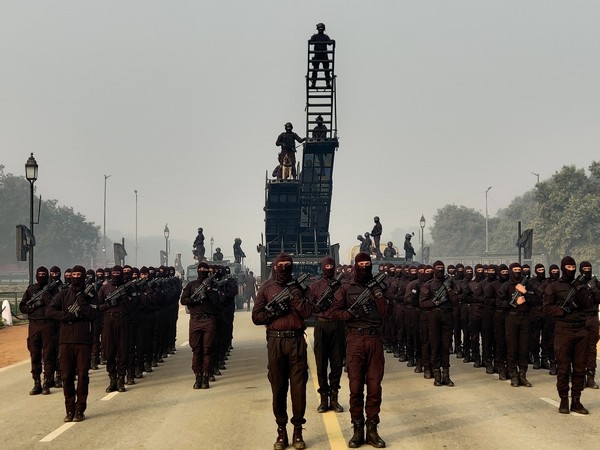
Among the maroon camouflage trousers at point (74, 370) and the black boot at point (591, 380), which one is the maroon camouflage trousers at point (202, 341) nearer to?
the maroon camouflage trousers at point (74, 370)

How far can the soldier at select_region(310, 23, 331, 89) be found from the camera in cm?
2338

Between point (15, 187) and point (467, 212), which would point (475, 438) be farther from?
point (467, 212)

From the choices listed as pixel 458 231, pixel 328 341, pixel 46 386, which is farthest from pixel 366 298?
pixel 458 231

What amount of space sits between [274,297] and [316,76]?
54.4 feet

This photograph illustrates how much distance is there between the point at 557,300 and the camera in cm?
1054

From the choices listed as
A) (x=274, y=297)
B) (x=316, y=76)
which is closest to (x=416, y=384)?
(x=274, y=297)

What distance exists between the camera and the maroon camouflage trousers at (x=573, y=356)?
33.6 feet

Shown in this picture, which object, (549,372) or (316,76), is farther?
(316,76)

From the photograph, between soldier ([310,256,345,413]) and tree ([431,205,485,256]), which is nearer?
soldier ([310,256,345,413])

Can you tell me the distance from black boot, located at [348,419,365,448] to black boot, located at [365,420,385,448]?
63 mm

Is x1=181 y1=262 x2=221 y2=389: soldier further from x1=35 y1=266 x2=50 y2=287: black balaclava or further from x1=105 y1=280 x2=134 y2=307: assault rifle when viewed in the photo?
x1=35 y1=266 x2=50 y2=287: black balaclava

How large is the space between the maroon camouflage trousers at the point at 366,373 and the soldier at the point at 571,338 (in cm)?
→ 328

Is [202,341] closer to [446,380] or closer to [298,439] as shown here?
[446,380]

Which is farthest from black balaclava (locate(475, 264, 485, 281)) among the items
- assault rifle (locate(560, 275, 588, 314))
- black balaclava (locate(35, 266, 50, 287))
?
black balaclava (locate(35, 266, 50, 287))
